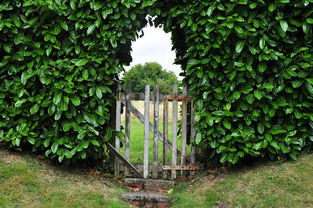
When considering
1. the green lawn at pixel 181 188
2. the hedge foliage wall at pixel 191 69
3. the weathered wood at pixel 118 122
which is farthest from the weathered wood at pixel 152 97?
the green lawn at pixel 181 188

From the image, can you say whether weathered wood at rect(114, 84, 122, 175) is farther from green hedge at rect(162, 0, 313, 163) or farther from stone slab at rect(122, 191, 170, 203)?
green hedge at rect(162, 0, 313, 163)

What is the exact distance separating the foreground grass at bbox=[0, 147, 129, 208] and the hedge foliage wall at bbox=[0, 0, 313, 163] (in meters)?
0.33

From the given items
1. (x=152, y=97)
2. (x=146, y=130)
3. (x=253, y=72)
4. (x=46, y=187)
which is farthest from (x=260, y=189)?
(x=46, y=187)

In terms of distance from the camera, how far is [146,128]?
584 cm

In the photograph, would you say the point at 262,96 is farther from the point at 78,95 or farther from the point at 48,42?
the point at 48,42

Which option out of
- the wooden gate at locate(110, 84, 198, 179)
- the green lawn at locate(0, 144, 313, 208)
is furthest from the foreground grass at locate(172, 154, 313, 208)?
the wooden gate at locate(110, 84, 198, 179)

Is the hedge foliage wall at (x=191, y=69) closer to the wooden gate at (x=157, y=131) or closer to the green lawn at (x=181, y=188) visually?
the green lawn at (x=181, y=188)

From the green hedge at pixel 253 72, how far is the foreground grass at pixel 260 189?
279 mm

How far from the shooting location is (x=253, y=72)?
15.3ft

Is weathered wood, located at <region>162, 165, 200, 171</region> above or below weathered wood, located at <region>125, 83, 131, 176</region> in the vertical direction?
below

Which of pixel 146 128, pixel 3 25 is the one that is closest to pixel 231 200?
pixel 146 128

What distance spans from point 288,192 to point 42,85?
4.08 metres

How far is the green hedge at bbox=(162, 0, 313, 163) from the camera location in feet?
15.0

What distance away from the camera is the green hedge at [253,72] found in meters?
4.57
